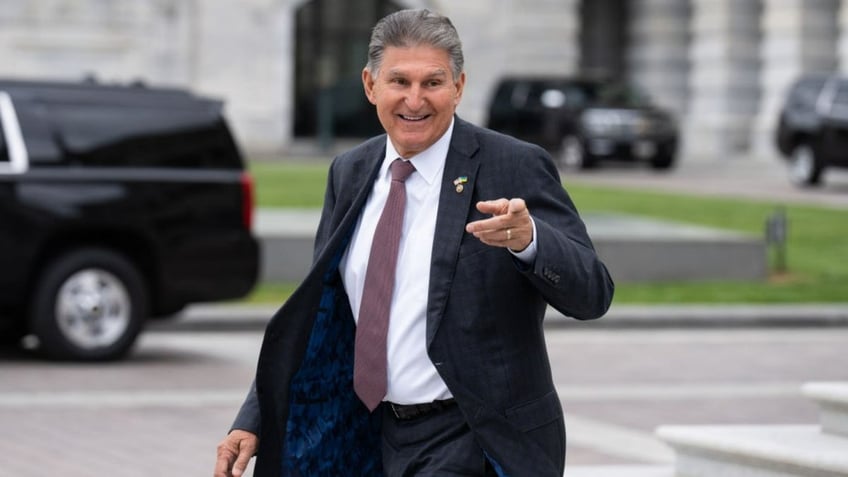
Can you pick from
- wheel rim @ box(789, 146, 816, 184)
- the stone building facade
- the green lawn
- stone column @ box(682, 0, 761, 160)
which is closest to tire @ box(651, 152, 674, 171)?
the stone building facade

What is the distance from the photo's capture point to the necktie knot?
13.7 ft

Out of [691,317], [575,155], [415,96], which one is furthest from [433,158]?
[575,155]

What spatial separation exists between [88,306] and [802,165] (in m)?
19.0

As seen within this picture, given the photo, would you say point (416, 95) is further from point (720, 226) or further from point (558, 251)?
point (720, 226)

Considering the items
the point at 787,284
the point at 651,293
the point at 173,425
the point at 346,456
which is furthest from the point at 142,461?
the point at 787,284

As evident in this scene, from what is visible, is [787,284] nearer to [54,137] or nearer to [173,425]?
[54,137]

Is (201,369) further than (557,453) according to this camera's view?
Yes

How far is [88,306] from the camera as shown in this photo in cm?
1184

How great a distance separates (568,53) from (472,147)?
4219cm

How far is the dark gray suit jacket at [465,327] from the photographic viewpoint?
400 cm

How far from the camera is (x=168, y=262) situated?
12.0 metres

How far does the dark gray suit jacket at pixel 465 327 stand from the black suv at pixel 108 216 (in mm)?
7619

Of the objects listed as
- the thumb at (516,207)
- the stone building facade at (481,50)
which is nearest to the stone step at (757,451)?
the thumb at (516,207)

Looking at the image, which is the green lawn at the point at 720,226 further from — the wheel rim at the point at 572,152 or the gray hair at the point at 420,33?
the gray hair at the point at 420,33
